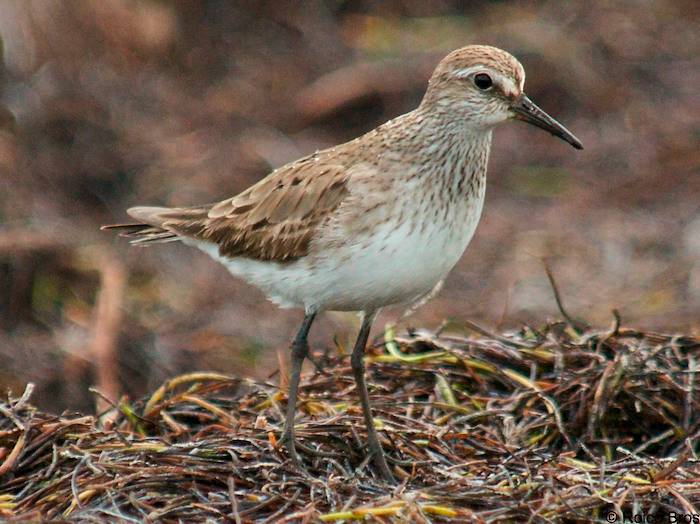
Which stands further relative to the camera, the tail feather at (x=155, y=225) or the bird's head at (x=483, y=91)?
the tail feather at (x=155, y=225)

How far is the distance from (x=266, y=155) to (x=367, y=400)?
587 centimetres

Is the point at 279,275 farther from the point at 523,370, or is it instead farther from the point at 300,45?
the point at 300,45

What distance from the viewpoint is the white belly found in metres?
5.44

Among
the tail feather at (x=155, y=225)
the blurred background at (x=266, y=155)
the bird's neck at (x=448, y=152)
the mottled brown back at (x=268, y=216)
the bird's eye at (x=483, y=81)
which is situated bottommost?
the blurred background at (x=266, y=155)

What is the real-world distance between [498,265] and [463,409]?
4.44m

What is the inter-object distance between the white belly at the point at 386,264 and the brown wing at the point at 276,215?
0.18 metres

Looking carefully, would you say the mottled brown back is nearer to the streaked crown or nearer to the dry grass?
the streaked crown

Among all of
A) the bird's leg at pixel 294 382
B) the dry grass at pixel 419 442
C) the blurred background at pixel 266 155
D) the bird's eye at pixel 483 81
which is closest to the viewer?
the dry grass at pixel 419 442

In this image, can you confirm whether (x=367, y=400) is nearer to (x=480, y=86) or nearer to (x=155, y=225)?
(x=480, y=86)

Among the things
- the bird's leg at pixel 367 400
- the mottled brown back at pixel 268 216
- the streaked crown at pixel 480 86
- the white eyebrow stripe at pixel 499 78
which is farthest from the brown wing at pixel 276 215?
the white eyebrow stripe at pixel 499 78

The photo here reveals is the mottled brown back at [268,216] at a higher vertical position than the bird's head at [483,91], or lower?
lower

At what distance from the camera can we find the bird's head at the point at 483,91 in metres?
5.66

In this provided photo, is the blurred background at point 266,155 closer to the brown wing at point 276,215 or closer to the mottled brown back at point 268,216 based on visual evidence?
the mottled brown back at point 268,216

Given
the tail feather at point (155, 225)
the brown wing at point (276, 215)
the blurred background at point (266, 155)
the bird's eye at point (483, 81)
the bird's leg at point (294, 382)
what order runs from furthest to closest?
the blurred background at point (266, 155) < the tail feather at point (155, 225) < the brown wing at point (276, 215) < the bird's eye at point (483, 81) < the bird's leg at point (294, 382)
